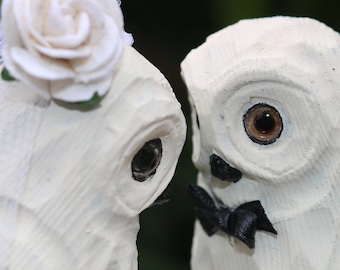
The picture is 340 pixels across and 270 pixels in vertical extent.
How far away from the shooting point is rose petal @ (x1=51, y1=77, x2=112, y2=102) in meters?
0.65

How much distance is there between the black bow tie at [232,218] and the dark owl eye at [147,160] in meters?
0.19

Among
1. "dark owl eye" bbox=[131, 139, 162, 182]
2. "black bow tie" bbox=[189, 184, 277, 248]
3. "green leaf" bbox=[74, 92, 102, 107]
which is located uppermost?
"green leaf" bbox=[74, 92, 102, 107]

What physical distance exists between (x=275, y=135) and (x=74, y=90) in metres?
0.31

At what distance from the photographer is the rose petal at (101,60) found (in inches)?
25.3

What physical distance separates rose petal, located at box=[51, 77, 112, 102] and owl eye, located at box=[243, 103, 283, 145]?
0.85 feet

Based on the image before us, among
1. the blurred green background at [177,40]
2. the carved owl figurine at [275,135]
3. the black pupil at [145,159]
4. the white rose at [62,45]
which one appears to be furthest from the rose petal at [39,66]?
the blurred green background at [177,40]

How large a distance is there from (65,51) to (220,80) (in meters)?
0.29

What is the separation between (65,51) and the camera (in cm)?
62

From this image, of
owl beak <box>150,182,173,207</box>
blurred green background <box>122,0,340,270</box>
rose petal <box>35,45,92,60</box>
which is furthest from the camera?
blurred green background <box>122,0,340,270</box>

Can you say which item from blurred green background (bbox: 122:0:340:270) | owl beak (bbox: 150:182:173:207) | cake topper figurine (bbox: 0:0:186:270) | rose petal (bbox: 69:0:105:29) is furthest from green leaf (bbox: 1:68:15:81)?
blurred green background (bbox: 122:0:340:270)

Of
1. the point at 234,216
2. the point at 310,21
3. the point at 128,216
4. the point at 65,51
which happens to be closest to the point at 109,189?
the point at 128,216

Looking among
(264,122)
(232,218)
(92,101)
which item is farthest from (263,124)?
(92,101)

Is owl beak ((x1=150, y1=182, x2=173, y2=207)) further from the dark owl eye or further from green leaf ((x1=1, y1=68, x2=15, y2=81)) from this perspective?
green leaf ((x1=1, y1=68, x2=15, y2=81))

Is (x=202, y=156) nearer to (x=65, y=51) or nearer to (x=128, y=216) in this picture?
(x=128, y=216)
